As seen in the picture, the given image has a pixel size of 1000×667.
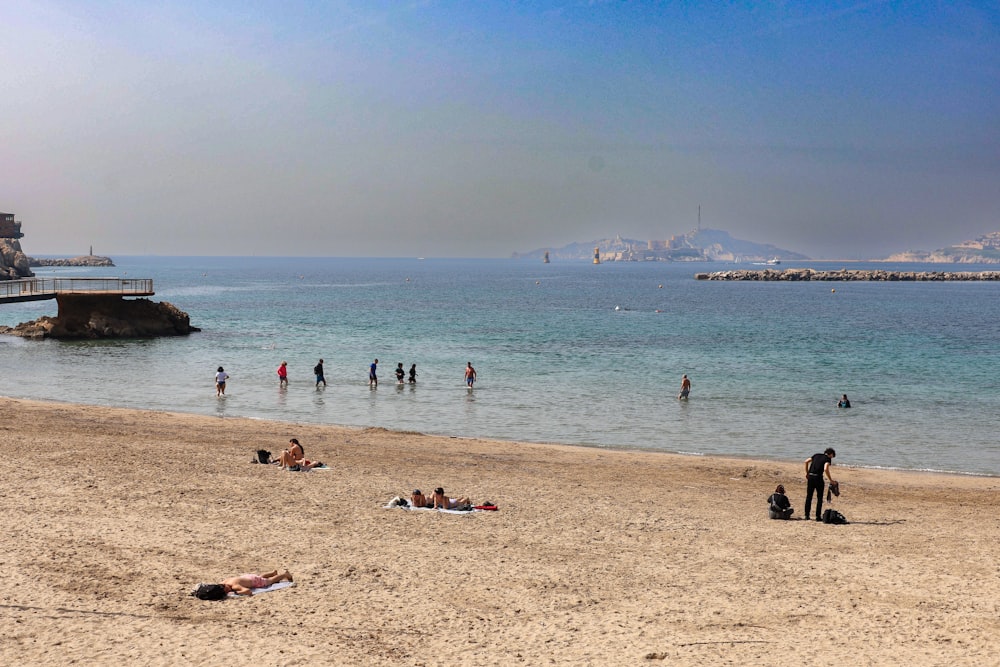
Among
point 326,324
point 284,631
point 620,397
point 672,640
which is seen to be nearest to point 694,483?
point 672,640

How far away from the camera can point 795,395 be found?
108ft

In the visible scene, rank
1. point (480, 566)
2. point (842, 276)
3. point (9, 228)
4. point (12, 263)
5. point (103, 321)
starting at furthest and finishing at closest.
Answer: point (842, 276) → point (9, 228) → point (12, 263) → point (103, 321) → point (480, 566)

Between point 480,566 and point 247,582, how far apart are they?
331cm

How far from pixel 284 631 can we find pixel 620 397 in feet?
78.6

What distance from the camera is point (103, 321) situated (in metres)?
50.8

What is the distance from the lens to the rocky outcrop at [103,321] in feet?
165

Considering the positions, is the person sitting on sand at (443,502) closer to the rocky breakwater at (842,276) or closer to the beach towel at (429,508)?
the beach towel at (429,508)

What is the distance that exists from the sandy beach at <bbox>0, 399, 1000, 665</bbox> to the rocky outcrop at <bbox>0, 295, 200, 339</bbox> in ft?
112

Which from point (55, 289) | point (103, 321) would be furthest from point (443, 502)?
point (55, 289)

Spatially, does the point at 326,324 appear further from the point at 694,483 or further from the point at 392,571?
the point at 392,571

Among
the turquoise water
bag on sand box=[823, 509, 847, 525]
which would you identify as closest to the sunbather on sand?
bag on sand box=[823, 509, 847, 525]

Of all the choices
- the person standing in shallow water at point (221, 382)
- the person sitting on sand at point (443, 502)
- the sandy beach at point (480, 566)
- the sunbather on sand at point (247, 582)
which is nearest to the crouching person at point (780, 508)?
the sandy beach at point (480, 566)

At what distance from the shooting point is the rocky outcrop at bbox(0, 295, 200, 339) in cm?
5022

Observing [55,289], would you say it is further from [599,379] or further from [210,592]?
[210,592]
